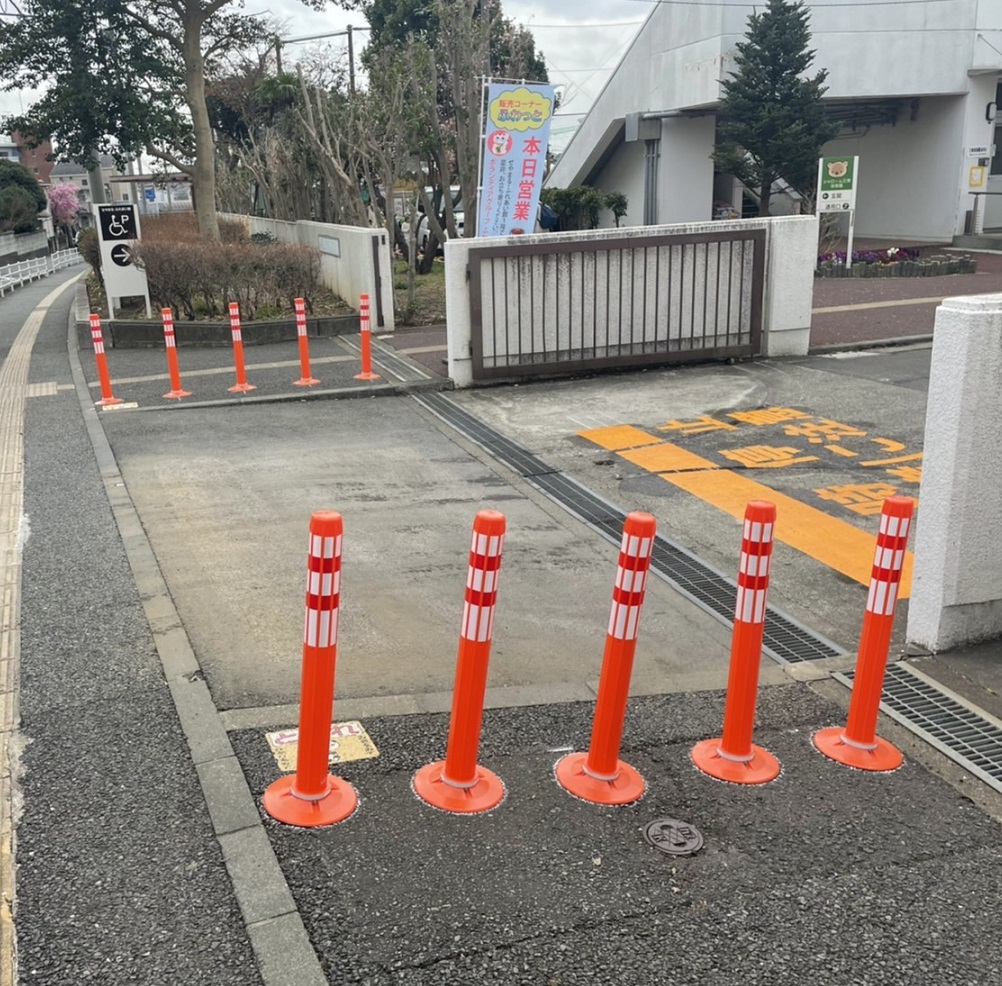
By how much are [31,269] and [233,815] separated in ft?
140

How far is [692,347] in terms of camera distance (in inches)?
481

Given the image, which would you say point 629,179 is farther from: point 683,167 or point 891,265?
point 891,265

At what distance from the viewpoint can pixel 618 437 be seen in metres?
9.34

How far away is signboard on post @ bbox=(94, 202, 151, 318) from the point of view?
1625cm

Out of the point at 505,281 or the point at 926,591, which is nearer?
the point at 926,591

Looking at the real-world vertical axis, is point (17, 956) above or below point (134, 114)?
below

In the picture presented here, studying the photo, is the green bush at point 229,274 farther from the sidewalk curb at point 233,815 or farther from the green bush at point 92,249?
the sidewalk curb at point 233,815

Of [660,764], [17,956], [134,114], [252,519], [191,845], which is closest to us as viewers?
[17,956]

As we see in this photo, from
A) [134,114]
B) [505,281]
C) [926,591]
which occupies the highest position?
[134,114]

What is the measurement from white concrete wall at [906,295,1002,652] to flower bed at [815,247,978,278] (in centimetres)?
1754

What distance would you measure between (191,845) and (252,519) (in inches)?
154

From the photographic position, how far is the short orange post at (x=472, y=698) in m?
3.40

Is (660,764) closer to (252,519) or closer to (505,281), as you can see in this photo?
(252,519)

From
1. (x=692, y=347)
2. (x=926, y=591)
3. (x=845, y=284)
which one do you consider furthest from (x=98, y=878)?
(x=845, y=284)
